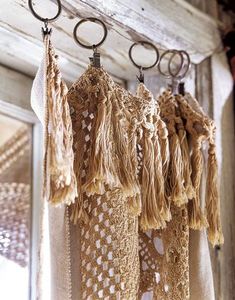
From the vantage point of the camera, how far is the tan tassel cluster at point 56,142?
1.07 meters

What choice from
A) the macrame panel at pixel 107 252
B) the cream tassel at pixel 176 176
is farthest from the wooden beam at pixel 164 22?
the macrame panel at pixel 107 252

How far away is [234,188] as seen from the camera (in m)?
1.62

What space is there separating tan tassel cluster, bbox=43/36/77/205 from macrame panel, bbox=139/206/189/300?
0.99 feet

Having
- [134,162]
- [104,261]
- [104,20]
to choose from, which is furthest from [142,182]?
[104,20]

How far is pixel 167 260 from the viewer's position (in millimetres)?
1334

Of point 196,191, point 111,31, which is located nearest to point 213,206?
→ point 196,191

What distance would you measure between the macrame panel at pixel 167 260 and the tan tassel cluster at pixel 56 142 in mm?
301

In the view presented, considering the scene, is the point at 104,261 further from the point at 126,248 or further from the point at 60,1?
the point at 60,1

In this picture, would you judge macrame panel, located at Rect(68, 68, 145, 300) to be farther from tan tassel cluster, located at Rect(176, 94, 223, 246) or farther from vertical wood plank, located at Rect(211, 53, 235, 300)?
vertical wood plank, located at Rect(211, 53, 235, 300)

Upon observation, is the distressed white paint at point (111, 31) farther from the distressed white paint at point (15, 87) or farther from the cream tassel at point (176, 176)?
the cream tassel at point (176, 176)

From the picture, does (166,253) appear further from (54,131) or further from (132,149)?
(54,131)

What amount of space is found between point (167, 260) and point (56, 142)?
379 mm

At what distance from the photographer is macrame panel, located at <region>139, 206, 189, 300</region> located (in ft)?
4.33

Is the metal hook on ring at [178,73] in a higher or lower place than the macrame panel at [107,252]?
higher
